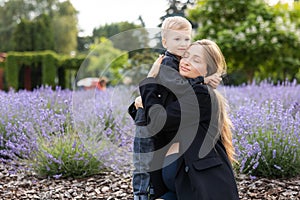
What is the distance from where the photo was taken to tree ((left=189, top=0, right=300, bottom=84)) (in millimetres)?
10258

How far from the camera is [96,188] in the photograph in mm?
3369

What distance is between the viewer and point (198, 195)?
75.2 inches

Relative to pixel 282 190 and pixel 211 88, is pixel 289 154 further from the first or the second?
pixel 211 88

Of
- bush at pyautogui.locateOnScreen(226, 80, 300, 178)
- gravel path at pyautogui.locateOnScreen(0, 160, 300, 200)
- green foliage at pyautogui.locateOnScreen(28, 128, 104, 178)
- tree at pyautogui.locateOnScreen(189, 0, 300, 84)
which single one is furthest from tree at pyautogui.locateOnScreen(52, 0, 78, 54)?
bush at pyautogui.locateOnScreen(226, 80, 300, 178)

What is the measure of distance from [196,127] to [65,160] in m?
1.87

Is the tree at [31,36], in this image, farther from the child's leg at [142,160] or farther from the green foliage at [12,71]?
the child's leg at [142,160]

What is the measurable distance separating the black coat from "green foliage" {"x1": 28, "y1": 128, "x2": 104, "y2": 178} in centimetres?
169

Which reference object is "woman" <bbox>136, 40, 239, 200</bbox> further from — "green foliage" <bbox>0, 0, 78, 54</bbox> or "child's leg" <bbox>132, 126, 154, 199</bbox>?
"green foliage" <bbox>0, 0, 78, 54</bbox>

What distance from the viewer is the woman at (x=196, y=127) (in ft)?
6.30

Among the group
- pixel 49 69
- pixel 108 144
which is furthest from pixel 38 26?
pixel 108 144

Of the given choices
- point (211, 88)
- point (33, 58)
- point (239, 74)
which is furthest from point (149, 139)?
point (33, 58)

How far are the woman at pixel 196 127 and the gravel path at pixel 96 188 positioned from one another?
120 cm

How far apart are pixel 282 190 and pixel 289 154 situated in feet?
1.10

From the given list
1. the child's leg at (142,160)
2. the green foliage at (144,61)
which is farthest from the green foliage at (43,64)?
the child's leg at (142,160)
